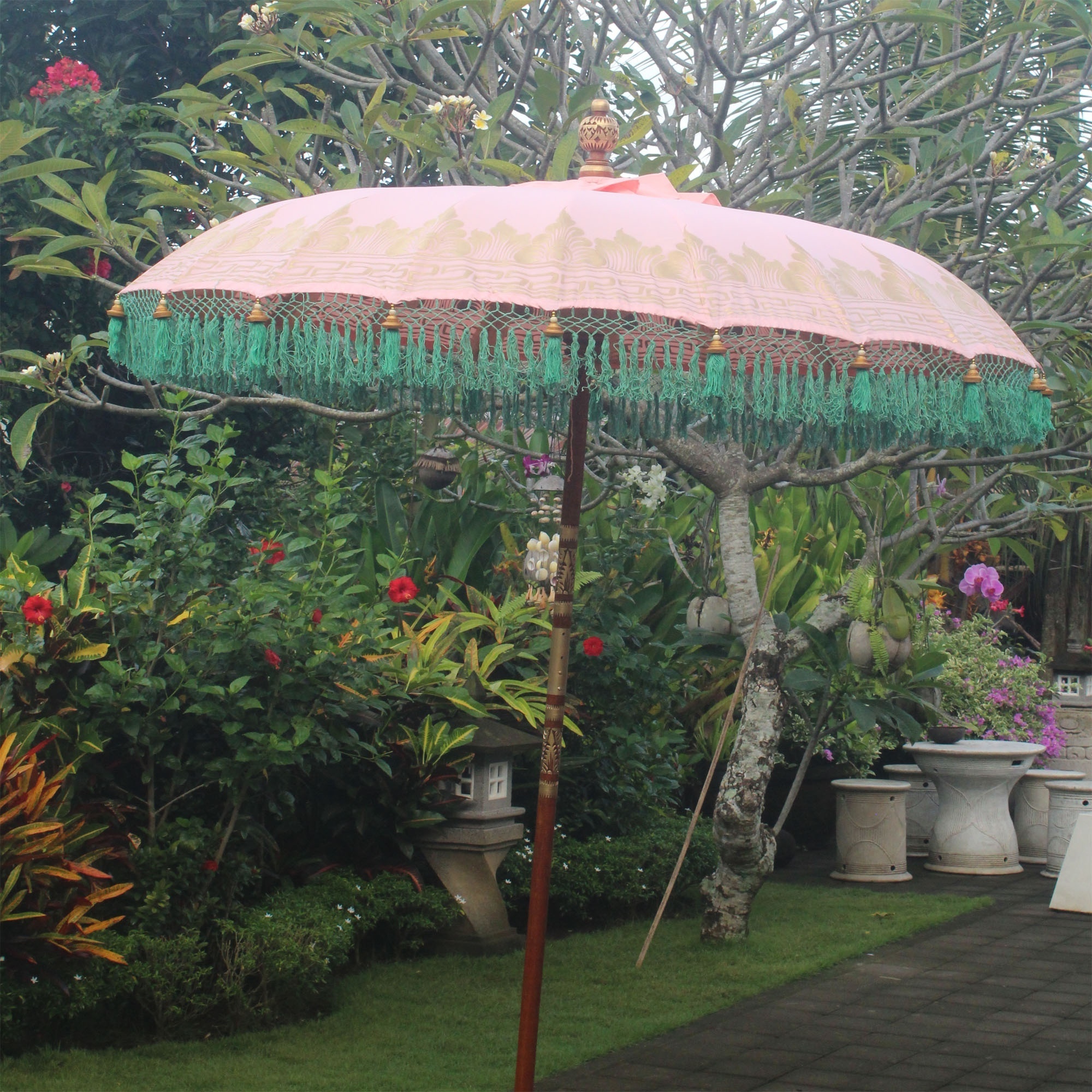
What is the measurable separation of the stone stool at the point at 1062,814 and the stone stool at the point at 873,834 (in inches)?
41.6

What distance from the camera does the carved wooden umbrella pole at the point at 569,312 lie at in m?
2.97

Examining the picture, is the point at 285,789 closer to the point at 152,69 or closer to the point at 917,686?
the point at 917,686

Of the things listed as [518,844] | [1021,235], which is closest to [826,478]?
[1021,235]

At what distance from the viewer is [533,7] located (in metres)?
6.03

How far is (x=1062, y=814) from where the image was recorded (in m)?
8.22

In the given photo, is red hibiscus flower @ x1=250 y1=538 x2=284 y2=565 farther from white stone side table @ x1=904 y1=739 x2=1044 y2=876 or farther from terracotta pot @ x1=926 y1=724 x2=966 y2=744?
terracotta pot @ x1=926 y1=724 x2=966 y2=744

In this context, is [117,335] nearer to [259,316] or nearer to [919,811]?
[259,316]

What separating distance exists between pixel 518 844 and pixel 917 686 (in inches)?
109

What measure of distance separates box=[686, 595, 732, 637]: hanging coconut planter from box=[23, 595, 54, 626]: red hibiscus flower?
2.98m

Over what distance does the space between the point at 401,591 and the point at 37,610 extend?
163 centimetres

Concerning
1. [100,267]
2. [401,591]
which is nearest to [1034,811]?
[401,591]

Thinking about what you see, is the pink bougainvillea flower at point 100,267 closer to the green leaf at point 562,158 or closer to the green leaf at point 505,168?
the green leaf at point 505,168

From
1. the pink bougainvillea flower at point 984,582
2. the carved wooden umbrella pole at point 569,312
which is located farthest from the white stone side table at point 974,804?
the carved wooden umbrella pole at point 569,312

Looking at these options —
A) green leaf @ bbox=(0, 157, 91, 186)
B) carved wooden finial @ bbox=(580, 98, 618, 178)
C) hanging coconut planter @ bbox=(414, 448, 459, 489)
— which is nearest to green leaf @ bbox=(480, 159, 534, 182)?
carved wooden finial @ bbox=(580, 98, 618, 178)
